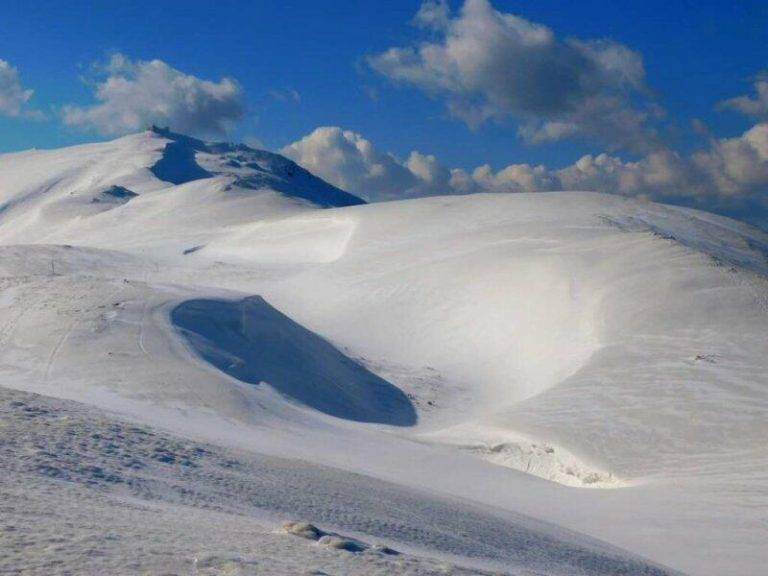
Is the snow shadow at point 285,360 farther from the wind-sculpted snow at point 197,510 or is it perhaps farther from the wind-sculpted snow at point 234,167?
the wind-sculpted snow at point 234,167

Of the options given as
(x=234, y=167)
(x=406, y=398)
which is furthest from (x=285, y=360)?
(x=234, y=167)

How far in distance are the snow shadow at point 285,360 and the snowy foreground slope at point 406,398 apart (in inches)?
5.7

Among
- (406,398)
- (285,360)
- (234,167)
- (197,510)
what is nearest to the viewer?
(197,510)

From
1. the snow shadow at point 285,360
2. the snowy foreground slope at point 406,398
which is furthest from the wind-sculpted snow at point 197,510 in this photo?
the snow shadow at point 285,360

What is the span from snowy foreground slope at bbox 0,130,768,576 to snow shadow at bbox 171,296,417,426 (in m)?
0.14

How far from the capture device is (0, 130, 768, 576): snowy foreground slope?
923cm

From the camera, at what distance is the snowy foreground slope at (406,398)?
30.3 ft

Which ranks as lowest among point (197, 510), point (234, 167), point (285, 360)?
point (197, 510)

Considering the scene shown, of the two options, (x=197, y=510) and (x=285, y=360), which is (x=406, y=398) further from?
(x=197, y=510)

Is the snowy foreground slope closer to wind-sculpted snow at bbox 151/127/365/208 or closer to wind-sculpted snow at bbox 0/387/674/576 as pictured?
wind-sculpted snow at bbox 0/387/674/576

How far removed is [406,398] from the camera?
28594mm

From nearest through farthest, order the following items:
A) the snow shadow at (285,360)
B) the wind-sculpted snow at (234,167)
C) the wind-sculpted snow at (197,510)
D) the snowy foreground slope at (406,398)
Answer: the wind-sculpted snow at (197,510) < the snowy foreground slope at (406,398) < the snow shadow at (285,360) < the wind-sculpted snow at (234,167)

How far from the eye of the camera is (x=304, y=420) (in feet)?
68.5

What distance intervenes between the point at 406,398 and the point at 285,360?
445cm
